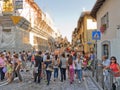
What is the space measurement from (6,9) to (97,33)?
2090 cm

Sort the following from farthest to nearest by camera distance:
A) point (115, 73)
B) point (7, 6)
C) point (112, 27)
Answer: point (7, 6), point (112, 27), point (115, 73)

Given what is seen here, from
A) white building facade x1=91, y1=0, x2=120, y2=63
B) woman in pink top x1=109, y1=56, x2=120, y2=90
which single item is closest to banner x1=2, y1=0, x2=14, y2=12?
white building facade x1=91, y1=0, x2=120, y2=63

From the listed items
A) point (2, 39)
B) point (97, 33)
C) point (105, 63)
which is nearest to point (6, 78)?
point (97, 33)

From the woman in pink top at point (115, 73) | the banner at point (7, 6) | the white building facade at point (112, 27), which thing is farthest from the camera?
the banner at point (7, 6)

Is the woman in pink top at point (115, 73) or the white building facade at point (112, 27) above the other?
the white building facade at point (112, 27)

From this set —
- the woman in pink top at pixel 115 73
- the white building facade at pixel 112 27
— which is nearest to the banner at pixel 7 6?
the white building facade at pixel 112 27

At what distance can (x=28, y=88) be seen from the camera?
1445 cm

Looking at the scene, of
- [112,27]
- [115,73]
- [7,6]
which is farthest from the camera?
[7,6]

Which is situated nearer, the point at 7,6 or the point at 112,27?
the point at 112,27

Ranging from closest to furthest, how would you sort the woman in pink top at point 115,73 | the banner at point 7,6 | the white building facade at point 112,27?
the woman in pink top at point 115,73 → the white building facade at point 112,27 → the banner at point 7,6

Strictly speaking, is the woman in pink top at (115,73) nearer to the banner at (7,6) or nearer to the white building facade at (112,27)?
the white building facade at (112,27)

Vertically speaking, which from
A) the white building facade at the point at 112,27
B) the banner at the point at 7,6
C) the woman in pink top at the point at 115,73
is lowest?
the woman in pink top at the point at 115,73

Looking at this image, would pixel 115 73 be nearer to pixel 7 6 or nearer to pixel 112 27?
pixel 112 27

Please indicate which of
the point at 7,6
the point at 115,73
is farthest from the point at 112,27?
the point at 7,6
